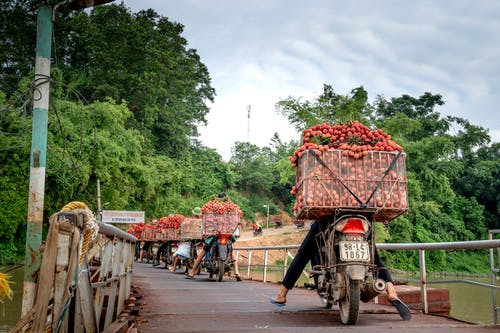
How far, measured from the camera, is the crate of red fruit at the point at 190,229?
57.9ft

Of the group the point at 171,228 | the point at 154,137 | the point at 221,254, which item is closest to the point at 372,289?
the point at 221,254

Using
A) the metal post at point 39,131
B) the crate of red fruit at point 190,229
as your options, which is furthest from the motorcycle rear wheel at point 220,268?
the metal post at point 39,131

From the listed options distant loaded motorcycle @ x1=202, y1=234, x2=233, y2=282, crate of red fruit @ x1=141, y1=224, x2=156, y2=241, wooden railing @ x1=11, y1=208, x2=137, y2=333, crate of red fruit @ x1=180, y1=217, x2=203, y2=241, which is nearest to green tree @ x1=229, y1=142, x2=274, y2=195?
crate of red fruit @ x1=141, y1=224, x2=156, y2=241

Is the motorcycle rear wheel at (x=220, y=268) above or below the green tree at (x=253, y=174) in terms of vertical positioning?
below

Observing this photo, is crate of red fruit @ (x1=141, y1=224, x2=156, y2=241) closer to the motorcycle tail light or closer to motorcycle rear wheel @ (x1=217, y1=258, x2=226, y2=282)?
motorcycle rear wheel @ (x1=217, y1=258, x2=226, y2=282)

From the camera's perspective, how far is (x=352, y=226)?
5.46 m

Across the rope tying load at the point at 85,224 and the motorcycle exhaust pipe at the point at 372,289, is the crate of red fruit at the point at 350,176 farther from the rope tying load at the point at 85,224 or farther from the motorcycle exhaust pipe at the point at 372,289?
the rope tying load at the point at 85,224

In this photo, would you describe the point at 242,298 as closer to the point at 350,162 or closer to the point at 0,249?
the point at 350,162

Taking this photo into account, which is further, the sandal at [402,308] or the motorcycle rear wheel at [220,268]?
the motorcycle rear wheel at [220,268]

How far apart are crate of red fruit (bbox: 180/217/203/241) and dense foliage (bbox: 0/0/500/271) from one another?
5186mm

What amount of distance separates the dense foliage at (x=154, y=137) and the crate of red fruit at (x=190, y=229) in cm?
519

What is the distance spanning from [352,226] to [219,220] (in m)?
7.50

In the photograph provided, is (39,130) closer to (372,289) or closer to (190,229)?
(372,289)

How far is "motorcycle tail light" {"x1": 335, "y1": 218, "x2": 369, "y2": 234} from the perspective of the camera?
17.8 ft
